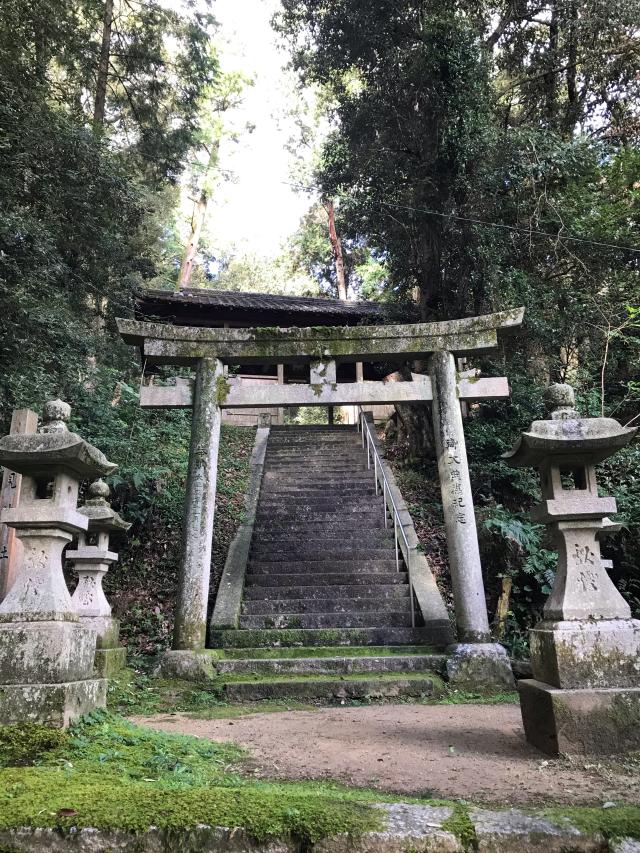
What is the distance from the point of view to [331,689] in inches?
236

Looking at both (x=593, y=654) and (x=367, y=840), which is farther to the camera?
(x=593, y=654)

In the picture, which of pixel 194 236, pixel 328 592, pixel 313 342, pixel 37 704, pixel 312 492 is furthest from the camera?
pixel 194 236

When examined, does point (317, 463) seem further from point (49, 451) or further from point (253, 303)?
point (49, 451)

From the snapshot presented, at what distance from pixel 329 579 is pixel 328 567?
320 millimetres

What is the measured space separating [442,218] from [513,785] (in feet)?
33.1

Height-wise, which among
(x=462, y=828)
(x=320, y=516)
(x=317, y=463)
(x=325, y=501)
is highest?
(x=317, y=463)

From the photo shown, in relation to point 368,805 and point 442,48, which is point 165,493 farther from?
point 442,48

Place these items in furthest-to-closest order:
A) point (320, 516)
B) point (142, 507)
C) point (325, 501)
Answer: point (325, 501) → point (320, 516) → point (142, 507)

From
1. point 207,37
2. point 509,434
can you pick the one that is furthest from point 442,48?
point 509,434

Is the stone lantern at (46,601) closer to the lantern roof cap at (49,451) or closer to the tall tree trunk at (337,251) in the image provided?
the lantern roof cap at (49,451)

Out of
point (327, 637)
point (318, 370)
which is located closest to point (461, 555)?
point (327, 637)

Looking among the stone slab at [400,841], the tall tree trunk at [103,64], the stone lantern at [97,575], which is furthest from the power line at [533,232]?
the stone slab at [400,841]

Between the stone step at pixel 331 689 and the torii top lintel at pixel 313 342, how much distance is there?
3997 millimetres

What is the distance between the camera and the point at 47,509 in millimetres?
3920
